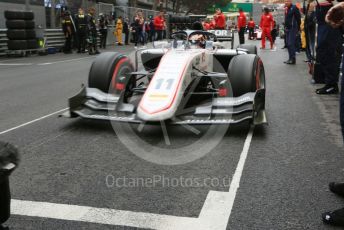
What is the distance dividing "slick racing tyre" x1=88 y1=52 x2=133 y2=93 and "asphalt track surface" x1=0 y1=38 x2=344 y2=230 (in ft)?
1.90

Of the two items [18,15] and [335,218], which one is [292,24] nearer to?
[18,15]

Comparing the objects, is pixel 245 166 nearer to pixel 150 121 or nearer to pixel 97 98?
pixel 150 121

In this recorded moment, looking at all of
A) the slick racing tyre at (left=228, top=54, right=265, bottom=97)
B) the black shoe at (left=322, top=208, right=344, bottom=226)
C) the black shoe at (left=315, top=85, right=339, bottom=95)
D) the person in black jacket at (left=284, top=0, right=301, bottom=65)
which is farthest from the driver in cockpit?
the person in black jacket at (left=284, top=0, right=301, bottom=65)

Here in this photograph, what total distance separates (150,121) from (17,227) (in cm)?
216

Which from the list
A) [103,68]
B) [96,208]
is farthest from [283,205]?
[103,68]

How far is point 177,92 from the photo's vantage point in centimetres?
502

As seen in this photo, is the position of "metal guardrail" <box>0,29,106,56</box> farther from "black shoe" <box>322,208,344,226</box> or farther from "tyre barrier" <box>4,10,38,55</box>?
"black shoe" <box>322,208,344,226</box>

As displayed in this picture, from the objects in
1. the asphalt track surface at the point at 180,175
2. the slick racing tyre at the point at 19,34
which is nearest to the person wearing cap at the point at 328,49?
the asphalt track surface at the point at 180,175

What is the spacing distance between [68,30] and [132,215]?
17.1 m

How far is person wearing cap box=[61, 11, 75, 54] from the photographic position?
1911 cm

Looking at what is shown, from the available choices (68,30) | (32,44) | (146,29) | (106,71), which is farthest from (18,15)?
(146,29)

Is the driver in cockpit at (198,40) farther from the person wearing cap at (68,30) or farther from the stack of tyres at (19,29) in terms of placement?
the person wearing cap at (68,30)

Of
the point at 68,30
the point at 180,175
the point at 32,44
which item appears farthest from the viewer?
the point at 68,30

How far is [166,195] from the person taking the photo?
340 centimetres
